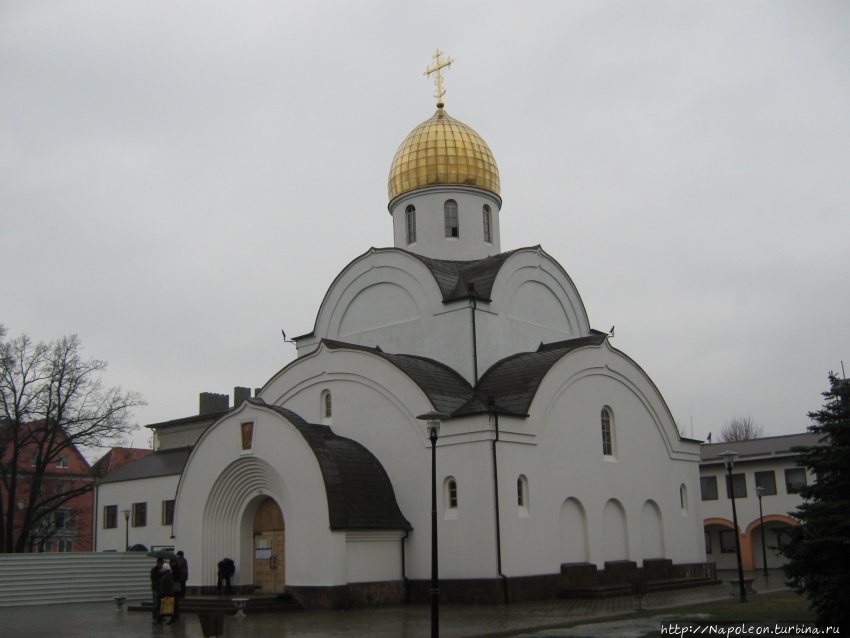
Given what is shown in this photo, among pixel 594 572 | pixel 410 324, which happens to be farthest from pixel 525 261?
pixel 594 572

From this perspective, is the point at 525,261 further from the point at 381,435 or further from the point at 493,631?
the point at 493,631

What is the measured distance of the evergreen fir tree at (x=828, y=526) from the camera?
11.5 metres

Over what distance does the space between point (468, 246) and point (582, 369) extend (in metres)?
6.05

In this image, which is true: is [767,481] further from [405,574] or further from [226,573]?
[226,573]

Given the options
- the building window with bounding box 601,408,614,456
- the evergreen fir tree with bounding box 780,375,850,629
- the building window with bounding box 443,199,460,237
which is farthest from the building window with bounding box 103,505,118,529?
the evergreen fir tree with bounding box 780,375,850,629

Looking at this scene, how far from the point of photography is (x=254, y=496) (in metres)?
22.9

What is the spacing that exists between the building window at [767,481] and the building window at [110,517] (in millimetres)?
27825

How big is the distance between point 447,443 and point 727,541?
20340mm

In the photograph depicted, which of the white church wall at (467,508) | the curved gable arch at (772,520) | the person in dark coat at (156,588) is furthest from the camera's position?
the curved gable arch at (772,520)

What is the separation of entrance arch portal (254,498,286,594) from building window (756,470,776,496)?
21.3 m

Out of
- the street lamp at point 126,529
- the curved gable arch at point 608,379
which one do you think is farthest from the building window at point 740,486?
the street lamp at point 126,529

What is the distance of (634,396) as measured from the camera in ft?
87.4

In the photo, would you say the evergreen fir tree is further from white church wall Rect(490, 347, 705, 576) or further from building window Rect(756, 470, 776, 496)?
building window Rect(756, 470, 776, 496)

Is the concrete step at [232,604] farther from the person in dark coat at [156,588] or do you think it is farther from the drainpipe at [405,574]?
the drainpipe at [405,574]
